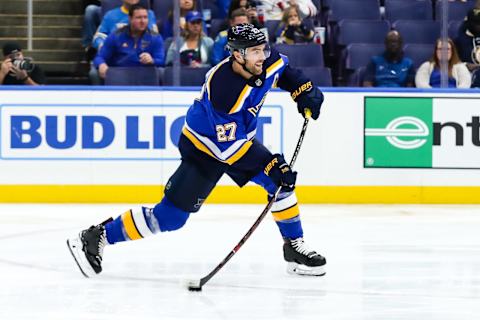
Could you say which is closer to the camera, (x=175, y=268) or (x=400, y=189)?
(x=175, y=268)

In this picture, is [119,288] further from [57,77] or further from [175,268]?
[57,77]

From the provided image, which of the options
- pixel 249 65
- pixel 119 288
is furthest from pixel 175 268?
pixel 249 65

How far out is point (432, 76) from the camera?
8.08 m

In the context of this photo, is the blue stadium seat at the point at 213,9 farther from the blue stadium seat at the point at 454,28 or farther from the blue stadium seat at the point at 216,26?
the blue stadium seat at the point at 454,28

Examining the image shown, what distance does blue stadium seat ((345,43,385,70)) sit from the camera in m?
8.02

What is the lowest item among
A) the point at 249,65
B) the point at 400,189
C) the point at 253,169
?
the point at 400,189

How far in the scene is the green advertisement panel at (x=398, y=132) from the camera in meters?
8.06

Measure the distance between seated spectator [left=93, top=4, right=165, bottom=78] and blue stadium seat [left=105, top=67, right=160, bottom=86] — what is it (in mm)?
35

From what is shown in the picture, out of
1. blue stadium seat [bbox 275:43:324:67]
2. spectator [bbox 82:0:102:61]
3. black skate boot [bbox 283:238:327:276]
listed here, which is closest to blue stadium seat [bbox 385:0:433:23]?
blue stadium seat [bbox 275:43:324:67]

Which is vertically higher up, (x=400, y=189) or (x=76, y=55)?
(x=76, y=55)

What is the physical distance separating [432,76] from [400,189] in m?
0.84

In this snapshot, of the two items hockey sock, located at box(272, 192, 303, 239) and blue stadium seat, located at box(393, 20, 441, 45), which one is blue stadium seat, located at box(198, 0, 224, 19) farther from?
hockey sock, located at box(272, 192, 303, 239)

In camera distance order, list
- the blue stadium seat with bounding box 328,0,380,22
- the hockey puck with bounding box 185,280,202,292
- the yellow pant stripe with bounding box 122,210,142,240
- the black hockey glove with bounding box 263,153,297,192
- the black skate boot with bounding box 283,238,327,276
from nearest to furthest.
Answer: the hockey puck with bounding box 185,280,202,292 < the black hockey glove with bounding box 263,153,297,192 < the yellow pant stripe with bounding box 122,210,142,240 < the black skate boot with bounding box 283,238,327,276 < the blue stadium seat with bounding box 328,0,380,22

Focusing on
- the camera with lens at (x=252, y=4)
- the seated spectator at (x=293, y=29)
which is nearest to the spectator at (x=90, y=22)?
the camera with lens at (x=252, y=4)
